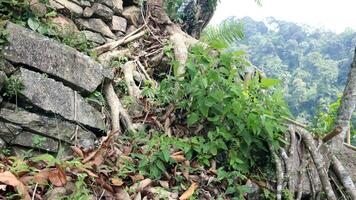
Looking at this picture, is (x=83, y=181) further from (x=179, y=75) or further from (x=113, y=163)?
(x=179, y=75)

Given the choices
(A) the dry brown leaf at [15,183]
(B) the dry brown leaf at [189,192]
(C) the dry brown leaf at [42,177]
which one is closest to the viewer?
(A) the dry brown leaf at [15,183]

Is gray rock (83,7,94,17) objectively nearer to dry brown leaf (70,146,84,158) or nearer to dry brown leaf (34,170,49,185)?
dry brown leaf (70,146,84,158)

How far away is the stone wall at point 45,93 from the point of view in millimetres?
3340

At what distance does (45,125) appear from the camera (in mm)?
3434

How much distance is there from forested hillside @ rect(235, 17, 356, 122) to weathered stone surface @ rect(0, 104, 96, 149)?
1131 inches

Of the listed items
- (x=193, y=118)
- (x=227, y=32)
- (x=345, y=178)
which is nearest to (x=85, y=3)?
(x=227, y=32)

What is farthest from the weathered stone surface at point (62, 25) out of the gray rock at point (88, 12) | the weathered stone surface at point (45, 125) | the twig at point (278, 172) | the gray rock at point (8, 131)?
the twig at point (278, 172)

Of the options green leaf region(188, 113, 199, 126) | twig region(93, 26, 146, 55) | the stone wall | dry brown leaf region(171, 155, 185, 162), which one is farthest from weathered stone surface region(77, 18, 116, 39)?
dry brown leaf region(171, 155, 185, 162)

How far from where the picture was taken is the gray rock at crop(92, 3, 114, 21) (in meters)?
5.38

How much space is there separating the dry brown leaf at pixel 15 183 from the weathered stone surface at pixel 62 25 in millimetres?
2228

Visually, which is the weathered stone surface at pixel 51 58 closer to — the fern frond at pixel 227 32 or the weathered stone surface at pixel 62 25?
the weathered stone surface at pixel 62 25

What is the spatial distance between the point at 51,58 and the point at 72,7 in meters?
1.59

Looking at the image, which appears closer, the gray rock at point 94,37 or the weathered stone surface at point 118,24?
the gray rock at point 94,37

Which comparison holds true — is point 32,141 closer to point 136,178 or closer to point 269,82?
point 136,178
